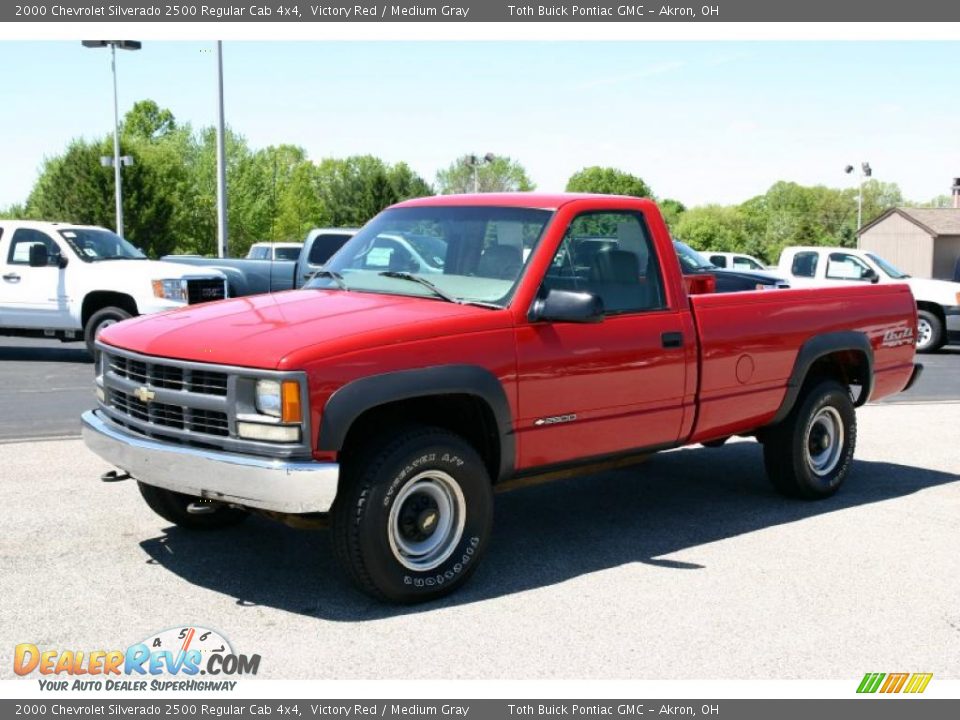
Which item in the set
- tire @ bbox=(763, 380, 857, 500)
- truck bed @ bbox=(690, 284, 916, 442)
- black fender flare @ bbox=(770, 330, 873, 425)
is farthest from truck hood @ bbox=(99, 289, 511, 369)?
tire @ bbox=(763, 380, 857, 500)

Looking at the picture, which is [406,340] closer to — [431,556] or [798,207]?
[431,556]

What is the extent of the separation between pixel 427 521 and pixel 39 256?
12.1 m

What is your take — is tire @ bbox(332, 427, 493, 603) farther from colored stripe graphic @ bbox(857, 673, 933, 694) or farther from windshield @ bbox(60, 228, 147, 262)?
windshield @ bbox(60, 228, 147, 262)

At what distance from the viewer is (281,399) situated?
15.7 feet

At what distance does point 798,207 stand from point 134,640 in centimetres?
12559

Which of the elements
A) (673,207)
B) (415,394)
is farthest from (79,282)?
A: (673,207)

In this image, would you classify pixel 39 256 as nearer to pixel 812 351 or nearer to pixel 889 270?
pixel 812 351

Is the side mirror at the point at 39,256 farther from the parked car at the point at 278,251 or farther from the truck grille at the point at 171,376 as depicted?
the parked car at the point at 278,251

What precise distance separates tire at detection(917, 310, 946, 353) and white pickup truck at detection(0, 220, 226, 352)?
41.2ft

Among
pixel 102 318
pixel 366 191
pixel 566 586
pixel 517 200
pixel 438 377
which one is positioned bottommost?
pixel 566 586

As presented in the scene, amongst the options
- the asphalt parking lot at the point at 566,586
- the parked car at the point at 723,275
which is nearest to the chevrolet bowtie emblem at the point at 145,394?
the asphalt parking lot at the point at 566,586

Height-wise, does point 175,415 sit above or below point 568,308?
below

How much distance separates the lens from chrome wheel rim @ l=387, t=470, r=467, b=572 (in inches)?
204

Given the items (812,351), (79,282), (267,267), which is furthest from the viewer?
(267,267)
